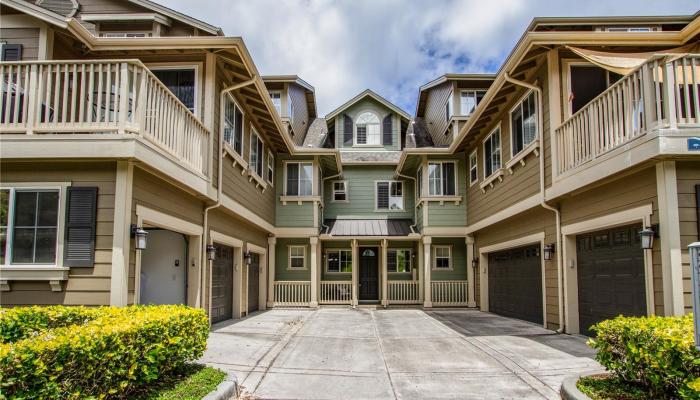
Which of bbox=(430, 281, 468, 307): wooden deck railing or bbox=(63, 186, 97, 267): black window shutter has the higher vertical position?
bbox=(63, 186, 97, 267): black window shutter

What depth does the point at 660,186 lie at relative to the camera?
6.57 metres

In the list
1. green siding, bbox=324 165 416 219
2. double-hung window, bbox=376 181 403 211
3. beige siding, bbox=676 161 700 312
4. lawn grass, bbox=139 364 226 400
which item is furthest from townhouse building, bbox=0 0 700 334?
lawn grass, bbox=139 364 226 400

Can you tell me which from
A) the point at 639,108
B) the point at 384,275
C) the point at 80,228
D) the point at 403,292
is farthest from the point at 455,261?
the point at 80,228

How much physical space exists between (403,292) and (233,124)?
30.9 feet

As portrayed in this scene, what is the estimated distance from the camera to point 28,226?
21.3 ft

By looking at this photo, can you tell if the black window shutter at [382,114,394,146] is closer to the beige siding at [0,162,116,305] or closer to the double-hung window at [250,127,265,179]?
the double-hung window at [250,127,265,179]

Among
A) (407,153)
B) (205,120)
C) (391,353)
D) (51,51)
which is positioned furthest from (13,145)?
(407,153)

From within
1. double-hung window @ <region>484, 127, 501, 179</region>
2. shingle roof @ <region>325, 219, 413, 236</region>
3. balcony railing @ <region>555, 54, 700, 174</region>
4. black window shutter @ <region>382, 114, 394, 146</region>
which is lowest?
shingle roof @ <region>325, 219, 413, 236</region>

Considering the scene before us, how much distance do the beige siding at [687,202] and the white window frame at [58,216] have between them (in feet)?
26.8

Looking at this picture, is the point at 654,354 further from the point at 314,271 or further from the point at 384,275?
the point at 384,275

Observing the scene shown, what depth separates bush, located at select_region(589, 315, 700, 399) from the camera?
162 inches

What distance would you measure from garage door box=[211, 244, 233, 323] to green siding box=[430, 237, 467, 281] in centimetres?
797

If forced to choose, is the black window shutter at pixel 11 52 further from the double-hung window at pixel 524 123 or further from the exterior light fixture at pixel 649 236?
the exterior light fixture at pixel 649 236

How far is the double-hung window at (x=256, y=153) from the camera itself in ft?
43.9
